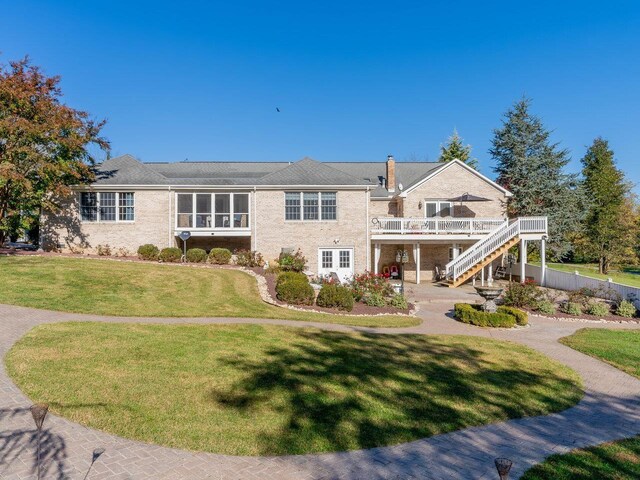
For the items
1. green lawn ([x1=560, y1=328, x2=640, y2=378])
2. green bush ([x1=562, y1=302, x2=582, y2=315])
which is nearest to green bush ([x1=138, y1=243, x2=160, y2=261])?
green lawn ([x1=560, y1=328, x2=640, y2=378])

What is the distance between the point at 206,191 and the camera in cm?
2573

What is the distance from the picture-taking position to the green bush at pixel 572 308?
59.8 feet

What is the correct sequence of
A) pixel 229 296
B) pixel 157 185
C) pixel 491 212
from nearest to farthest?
pixel 229 296, pixel 157 185, pixel 491 212

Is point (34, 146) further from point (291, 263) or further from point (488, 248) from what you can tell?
point (488, 248)

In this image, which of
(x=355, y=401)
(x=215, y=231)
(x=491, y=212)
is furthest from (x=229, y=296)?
(x=491, y=212)

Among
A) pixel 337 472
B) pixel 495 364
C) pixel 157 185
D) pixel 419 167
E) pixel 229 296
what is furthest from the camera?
pixel 419 167

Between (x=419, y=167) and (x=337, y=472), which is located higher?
(x=419, y=167)

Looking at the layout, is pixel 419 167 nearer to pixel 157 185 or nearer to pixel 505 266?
pixel 505 266

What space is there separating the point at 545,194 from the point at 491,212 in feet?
30.9

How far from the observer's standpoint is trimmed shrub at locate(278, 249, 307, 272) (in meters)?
22.7

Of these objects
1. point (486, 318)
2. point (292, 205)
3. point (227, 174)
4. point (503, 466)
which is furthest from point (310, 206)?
point (503, 466)

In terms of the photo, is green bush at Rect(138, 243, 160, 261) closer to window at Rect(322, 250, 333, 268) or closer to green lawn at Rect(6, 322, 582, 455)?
window at Rect(322, 250, 333, 268)

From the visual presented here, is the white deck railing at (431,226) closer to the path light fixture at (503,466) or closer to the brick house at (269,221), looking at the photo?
the brick house at (269,221)

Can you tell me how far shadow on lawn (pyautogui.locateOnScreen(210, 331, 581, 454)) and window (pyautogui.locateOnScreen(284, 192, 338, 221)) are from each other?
1493cm
